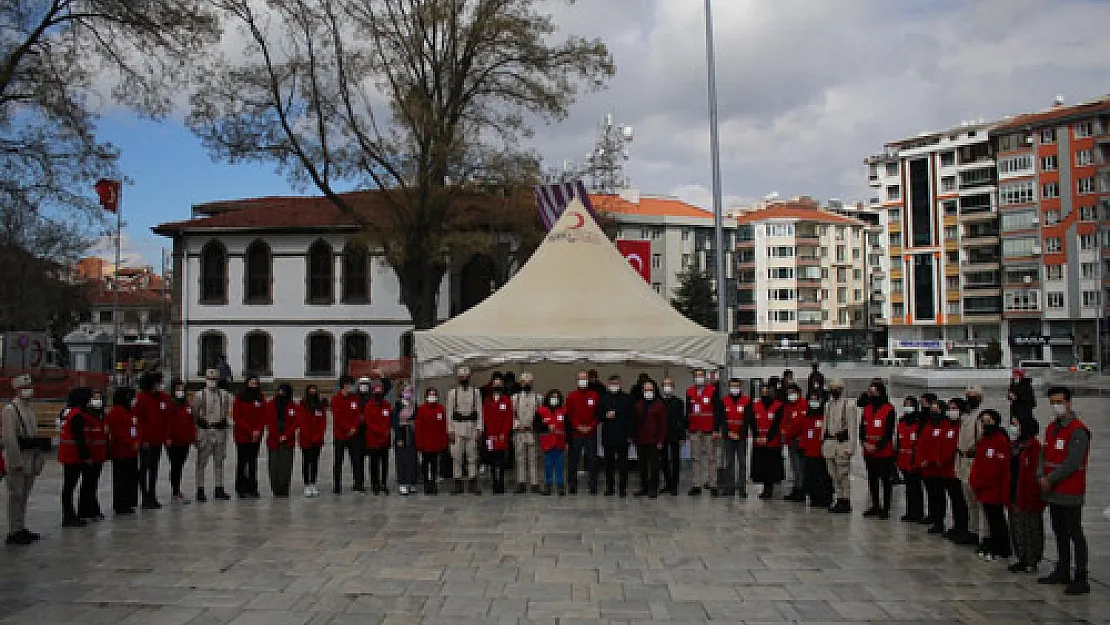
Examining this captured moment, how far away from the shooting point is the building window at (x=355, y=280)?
3947cm

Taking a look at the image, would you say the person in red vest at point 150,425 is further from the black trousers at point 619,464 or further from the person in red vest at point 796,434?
the person in red vest at point 796,434

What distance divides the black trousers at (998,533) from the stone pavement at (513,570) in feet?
0.74

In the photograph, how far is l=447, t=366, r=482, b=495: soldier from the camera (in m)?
12.6

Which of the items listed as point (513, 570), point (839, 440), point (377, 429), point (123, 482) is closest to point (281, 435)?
point (377, 429)

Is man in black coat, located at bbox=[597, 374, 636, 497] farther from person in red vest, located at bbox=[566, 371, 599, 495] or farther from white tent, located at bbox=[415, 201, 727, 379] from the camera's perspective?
white tent, located at bbox=[415, 201, 727, 379]

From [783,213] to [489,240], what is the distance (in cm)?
6457

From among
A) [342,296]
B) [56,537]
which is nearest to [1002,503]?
[56,537]

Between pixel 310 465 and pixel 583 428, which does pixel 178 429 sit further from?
pixel 583 428

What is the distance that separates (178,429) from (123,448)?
3.01ft

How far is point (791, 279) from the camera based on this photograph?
87.8 metres

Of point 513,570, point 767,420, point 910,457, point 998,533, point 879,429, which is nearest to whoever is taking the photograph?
point 513,570

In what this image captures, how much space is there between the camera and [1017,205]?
7244 cm

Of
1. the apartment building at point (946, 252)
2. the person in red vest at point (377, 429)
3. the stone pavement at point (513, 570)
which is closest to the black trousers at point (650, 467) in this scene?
the stone pavement at point (513, 570)

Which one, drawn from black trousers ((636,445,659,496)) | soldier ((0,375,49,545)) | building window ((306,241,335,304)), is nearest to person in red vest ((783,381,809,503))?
black trousers ((636,445,659,496))
